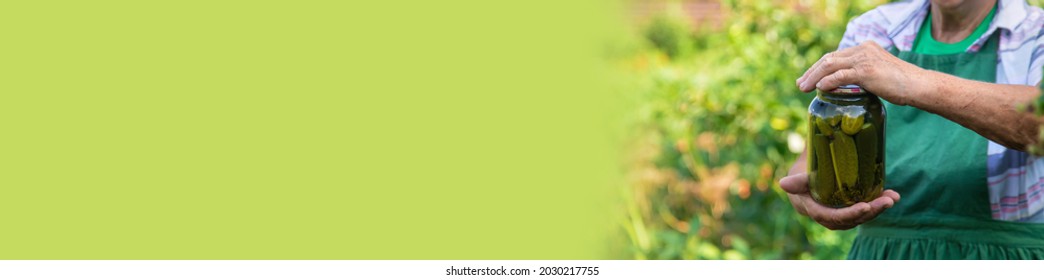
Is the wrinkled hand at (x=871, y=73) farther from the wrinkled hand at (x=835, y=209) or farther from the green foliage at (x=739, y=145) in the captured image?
the green foliage at (x=739, y=145)

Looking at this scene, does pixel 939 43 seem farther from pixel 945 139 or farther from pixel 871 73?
pixel 871 73

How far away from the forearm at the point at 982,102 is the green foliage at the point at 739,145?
60.3 inches

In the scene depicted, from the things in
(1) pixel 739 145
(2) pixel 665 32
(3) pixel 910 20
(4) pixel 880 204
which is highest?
(2) pixel 665 32

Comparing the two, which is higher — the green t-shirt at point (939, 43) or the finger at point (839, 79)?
the green t-shirt at point (939, 43)

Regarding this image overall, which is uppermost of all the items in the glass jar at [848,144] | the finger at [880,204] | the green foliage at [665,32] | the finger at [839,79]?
the green foliage at [665,32]

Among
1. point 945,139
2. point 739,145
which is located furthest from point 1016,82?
point 739,145

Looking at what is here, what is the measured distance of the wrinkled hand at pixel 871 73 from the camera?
1494 millimetres

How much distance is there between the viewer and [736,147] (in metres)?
3.99

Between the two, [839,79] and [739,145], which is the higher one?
[739,145]

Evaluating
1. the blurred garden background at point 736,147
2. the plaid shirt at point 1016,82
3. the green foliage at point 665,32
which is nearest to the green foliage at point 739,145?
the blurred garden background at point 736,147

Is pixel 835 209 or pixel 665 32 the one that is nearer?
pixel 835 209

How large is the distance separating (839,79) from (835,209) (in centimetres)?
24

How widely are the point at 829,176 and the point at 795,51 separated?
2.10 m

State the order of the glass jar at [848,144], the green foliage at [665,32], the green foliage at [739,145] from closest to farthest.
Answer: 1. the glass jar at [848,144]
2. the green foliage at [739,145]
3. the green foliage at [665,32]
